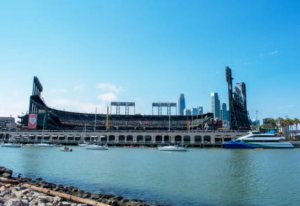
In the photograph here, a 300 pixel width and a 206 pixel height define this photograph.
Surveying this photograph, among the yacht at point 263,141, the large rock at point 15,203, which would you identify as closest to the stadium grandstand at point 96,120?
the yacht at point 263,141

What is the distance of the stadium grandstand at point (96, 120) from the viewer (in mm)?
141337

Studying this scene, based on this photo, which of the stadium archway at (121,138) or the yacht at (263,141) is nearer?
the yacht at (263,141)

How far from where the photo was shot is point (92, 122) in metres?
160

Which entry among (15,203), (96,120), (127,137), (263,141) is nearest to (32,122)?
(96,120)

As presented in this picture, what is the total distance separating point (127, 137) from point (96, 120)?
39.6 m

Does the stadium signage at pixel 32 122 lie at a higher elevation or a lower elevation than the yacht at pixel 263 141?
higher

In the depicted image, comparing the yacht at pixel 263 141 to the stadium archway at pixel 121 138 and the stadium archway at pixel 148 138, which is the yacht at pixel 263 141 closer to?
the stadium archway at pixel 148 138

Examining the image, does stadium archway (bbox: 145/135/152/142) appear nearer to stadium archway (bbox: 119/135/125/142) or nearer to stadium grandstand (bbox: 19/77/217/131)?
stadium archway (bbox: 119/135/125/142)

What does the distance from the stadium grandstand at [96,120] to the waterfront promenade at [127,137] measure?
730 cm

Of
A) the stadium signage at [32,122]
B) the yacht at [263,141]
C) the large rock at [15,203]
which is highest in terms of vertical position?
→ the stadium signage at [32,122]

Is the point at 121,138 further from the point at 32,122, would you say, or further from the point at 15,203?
the point at 15,203

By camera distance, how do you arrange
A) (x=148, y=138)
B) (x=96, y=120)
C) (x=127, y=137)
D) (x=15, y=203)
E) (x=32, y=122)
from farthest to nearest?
(x=96, y=120), (x=32, y=122), (x=148, y=138), (x=127, y=137), (x=15, y=203)

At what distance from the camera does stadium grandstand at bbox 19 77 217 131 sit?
464ft

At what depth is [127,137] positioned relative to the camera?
131250 mm
